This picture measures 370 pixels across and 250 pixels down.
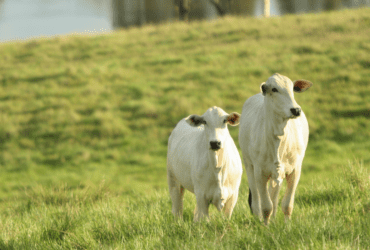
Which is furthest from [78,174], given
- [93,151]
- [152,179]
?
[152,179]

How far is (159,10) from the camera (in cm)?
3616

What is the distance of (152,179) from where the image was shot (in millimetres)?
11039

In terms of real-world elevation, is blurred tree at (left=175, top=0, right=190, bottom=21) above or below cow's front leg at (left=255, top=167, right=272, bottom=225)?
above

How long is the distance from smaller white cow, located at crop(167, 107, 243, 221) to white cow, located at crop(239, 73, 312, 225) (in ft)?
0.73

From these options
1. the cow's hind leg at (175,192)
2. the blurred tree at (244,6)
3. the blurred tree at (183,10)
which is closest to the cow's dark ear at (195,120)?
the cow's hind leg at (175,192)

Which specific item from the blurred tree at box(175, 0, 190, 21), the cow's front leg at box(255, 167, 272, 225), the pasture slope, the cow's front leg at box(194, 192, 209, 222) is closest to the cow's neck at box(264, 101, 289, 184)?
the cow's front leg at box(255, 167, 272, 225)

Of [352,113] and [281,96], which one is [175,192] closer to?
[281,96]

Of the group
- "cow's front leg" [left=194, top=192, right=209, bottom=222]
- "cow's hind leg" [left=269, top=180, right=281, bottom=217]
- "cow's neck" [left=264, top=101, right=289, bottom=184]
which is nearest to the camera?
"cow's neck" [left=264, top=101, right=289, bottom=184]

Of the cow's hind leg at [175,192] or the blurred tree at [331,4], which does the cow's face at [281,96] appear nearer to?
the cow's hind leg at [175,192]

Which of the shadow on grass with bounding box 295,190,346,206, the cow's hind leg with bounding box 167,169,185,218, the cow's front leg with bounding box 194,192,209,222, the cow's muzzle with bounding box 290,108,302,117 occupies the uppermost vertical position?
the cow's muzzle with bounding box 290,108,302,117

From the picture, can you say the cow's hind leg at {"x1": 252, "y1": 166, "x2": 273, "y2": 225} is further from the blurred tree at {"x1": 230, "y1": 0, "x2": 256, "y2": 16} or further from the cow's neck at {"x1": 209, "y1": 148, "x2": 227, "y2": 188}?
the blurred tree at {"x1": 230, "y1": 0, "x2": 256, "y2": 16}

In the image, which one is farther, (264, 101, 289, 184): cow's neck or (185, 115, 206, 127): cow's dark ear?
Result: (185, 115, 206, 127): cow's dark ear

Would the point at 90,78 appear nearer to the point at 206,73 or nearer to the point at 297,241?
the point at 206,73

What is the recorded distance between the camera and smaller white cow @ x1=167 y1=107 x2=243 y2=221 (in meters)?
4.10
